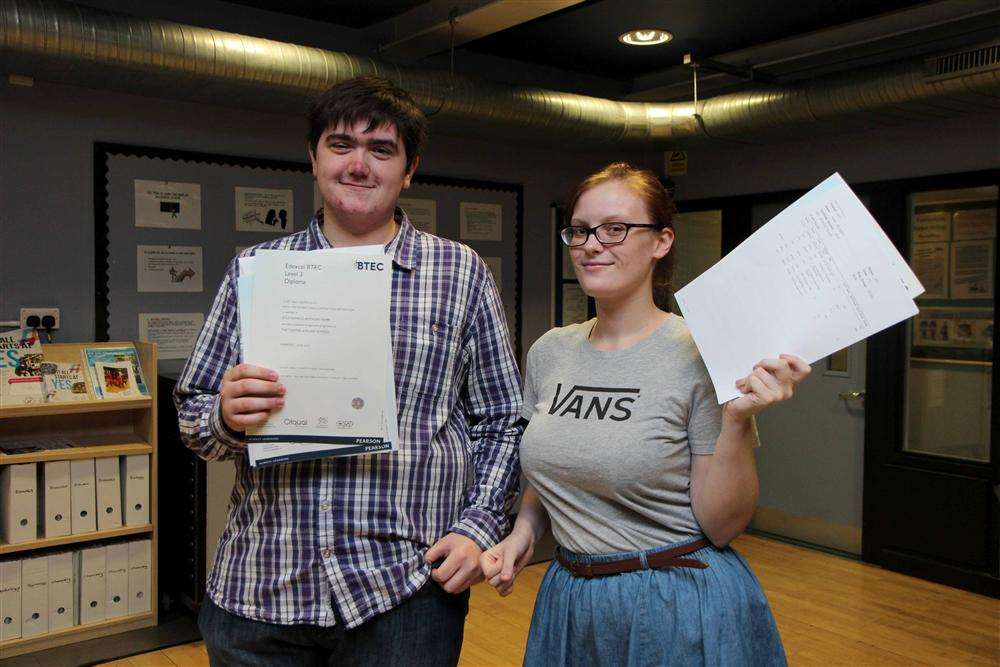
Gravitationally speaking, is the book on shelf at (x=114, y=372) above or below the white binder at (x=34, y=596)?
above

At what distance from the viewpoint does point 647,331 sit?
4.64 ft

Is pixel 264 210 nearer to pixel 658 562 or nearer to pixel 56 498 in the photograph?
pixel 56 498

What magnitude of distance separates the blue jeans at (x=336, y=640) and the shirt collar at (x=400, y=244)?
484 mm

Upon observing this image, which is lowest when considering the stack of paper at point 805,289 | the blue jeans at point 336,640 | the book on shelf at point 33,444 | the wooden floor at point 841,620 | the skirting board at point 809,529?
the wooden floor at point 841,620

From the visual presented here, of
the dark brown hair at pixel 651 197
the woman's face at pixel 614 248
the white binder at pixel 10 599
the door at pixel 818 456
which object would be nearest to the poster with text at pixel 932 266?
the door at pixel 818 456

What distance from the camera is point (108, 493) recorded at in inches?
137

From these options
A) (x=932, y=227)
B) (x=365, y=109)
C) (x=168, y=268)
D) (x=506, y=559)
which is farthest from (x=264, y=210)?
(x=932, y=227)

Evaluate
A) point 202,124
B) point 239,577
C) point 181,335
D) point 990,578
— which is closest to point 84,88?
point 202,124

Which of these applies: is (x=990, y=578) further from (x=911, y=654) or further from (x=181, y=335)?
(x=181, y=335)

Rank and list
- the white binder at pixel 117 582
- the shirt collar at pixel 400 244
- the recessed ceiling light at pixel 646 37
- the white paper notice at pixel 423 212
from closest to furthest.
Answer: the shirt collar at pixel 400 244 < the white binder at pixel 117 582 < the recessed ceiling light at pixel 646 37 < the white paper notice at pixel 423 212

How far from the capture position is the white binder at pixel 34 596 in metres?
3.30

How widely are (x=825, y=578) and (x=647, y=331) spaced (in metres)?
3.48

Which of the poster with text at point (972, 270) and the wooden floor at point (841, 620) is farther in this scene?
the poster with text at point (972, 270)

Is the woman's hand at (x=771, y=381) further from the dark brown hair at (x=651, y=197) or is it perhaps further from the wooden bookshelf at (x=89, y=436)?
the wooden bookshelf at (x=89, y=436)
